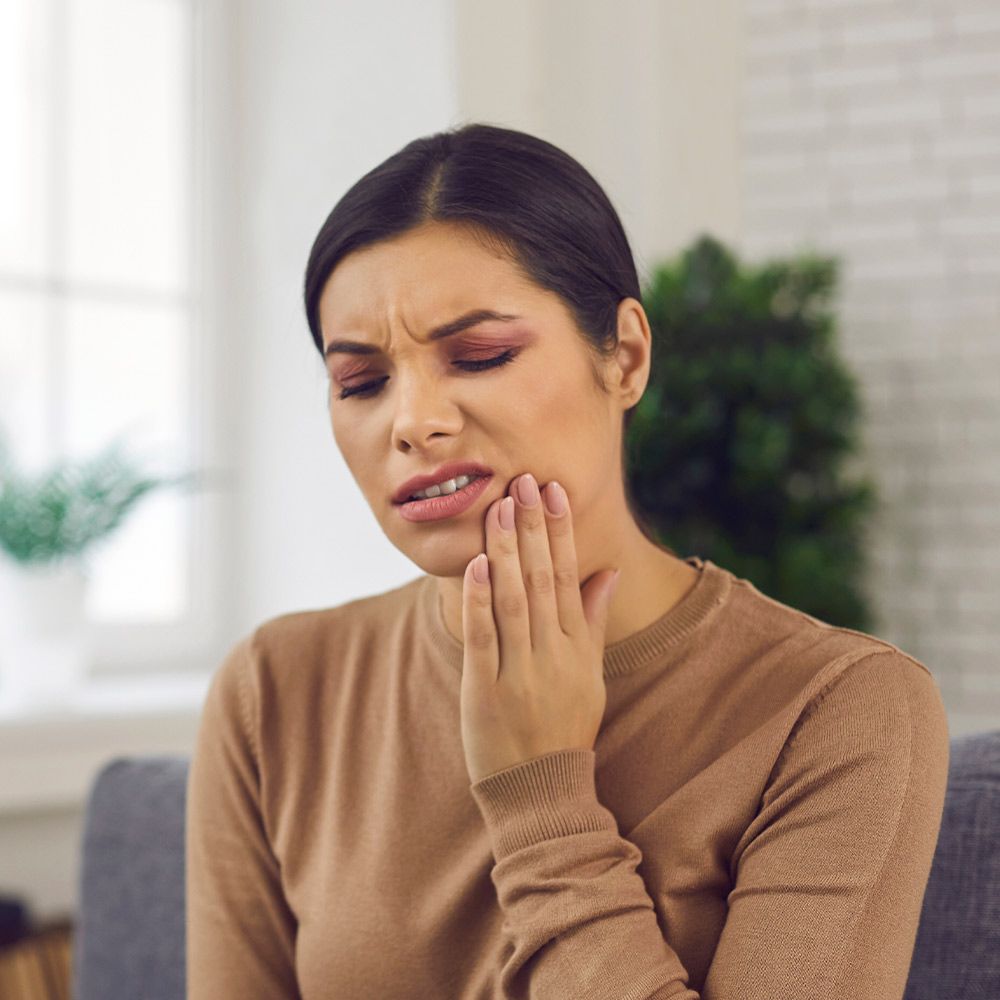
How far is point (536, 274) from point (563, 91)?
6.27 feet

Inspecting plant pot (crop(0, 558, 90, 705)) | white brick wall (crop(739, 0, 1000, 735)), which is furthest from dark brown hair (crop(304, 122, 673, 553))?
white brick wall (crop(739, 0, 1000, 735))

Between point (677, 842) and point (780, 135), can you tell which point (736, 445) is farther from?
point (677, 842)

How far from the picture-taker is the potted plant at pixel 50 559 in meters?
2.47

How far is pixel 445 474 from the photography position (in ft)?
3.78

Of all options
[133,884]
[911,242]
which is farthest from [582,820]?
[911,242]

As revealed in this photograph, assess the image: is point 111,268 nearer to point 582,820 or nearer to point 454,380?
point 454,380

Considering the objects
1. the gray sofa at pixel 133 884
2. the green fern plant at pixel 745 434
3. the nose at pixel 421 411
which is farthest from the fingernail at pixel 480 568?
the green fern plant at pixel 745 434

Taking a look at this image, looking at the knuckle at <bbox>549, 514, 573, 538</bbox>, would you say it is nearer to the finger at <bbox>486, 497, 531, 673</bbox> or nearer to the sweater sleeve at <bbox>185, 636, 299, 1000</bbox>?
the finger at <bbox>486, 497, 531, 673</bbox>

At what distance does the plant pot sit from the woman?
128cm

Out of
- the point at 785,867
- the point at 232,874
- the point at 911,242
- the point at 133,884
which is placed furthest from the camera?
the point at 911,242

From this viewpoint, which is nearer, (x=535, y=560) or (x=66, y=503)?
(x=535, y=560)

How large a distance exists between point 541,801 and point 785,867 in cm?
21

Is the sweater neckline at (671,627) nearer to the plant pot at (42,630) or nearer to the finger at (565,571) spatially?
the finger at (565,571)

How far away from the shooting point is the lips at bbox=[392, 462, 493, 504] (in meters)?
1.15
